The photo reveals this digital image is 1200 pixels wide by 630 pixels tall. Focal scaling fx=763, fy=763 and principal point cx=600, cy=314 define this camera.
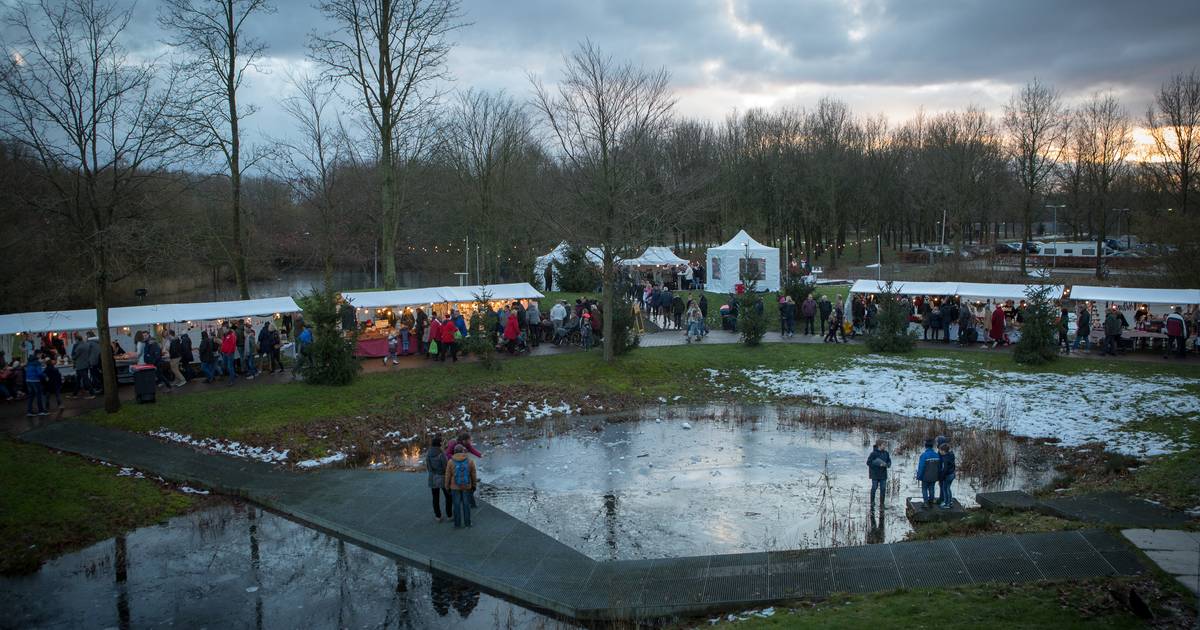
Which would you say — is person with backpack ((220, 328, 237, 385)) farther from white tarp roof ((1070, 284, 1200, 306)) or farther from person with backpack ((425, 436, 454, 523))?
white tarp roof ((1070, 284, 1200, 306))

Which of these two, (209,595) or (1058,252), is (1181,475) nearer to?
(209,595)

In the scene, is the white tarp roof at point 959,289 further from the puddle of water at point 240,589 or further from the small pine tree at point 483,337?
the puddle of water at point 240,589

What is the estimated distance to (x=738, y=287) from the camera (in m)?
33.4

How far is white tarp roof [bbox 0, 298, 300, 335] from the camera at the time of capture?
63.5ft

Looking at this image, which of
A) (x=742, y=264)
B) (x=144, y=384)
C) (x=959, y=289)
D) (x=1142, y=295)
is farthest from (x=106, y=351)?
(x=1142, y=295)

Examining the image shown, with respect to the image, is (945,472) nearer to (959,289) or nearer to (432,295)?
(959,289)

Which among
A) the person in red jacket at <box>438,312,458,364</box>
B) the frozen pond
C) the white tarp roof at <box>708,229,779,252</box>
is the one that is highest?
the white tarp roof at <box>708,229,779,252</box>

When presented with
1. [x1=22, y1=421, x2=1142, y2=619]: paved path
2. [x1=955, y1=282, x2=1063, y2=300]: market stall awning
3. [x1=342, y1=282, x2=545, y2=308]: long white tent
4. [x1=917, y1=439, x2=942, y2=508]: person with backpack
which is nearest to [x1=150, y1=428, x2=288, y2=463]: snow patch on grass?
[x1=22, y1=421, x2=1142, y2=619]: paved path

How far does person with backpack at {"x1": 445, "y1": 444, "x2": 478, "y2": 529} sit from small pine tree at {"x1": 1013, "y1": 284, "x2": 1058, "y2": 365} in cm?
1707

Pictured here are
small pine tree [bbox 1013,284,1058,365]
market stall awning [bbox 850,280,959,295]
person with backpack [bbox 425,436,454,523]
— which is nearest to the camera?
person with backpack [bbox 425,436,454,523]

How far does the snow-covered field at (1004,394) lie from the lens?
1612cm

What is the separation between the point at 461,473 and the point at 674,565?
10.9 feet

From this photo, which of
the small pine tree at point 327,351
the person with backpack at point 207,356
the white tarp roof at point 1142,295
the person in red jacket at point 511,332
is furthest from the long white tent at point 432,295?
the white tarp roof at point 1142,295

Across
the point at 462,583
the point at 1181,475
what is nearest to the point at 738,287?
the point at 1181,475
